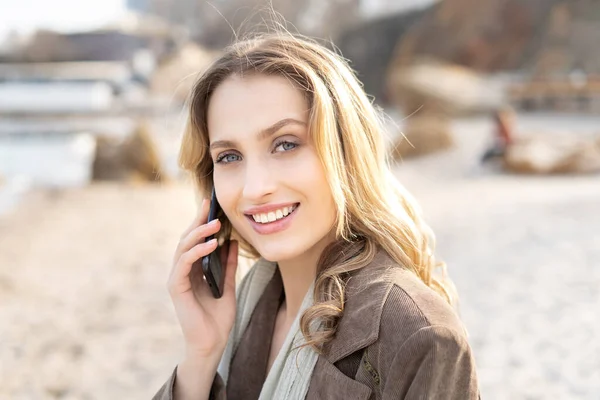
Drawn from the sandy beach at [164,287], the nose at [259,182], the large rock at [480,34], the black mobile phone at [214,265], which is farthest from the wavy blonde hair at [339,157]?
the large rock at [480,34]

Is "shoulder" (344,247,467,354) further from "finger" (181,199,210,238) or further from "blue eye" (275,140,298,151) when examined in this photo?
"finger" (181,199,210,238)

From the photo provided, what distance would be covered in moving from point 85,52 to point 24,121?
11.7 ft

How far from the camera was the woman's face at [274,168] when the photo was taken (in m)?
1.20

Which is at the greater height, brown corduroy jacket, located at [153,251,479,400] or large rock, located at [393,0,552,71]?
large rock, located at [393,0,552,71]

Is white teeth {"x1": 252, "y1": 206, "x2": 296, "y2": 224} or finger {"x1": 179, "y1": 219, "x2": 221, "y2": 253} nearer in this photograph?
white teeth {"x1": 252, "y1": 206, "x2": 296, "y2": 224}

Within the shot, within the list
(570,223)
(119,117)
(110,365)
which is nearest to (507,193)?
(570,223)

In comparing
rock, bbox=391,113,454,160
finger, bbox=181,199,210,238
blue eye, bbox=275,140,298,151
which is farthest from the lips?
rock, bbox=391,113,454,160

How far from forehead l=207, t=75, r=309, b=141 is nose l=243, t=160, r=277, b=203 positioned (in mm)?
71

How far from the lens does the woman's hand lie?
4.48ft

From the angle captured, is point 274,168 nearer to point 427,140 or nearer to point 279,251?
point 279,251

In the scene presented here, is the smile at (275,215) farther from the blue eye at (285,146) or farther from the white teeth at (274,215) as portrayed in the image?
the blue eye at (285,146)

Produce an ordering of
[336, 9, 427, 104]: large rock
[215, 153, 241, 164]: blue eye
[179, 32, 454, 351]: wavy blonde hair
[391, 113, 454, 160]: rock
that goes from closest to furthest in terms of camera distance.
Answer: [179, 32, 454, 351]: wavy blonde hair < [215, 153, 241, 164]: blue eye < [391, 113, 454, 160]: rock < [336, 9, 427, 104]: large rock

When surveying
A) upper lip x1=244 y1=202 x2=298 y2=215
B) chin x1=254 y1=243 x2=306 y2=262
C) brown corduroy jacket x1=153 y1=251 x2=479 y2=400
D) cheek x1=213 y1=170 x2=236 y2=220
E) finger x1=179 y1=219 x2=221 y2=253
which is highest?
cheek x1=213 y1=170 x2=236 y2=220

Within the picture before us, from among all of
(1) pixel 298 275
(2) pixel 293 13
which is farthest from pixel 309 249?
(2) pixel 293 13
